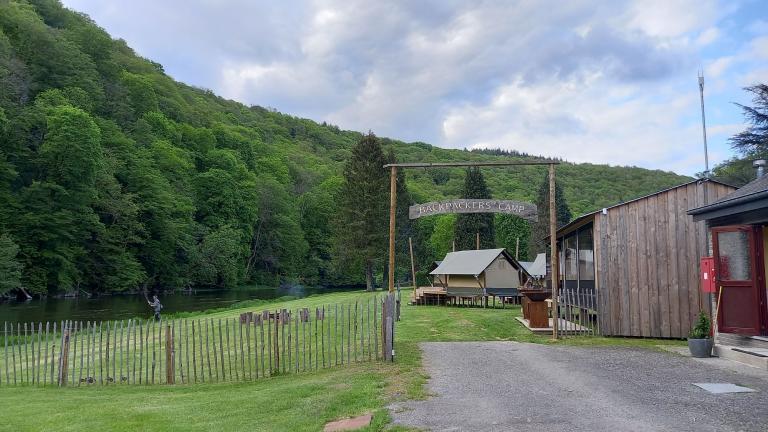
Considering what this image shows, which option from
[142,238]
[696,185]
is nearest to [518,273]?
[696,185]

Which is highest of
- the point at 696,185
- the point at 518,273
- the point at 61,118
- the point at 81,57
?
the point at 81,57

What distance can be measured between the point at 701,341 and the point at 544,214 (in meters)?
61.8

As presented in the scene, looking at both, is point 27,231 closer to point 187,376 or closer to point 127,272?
point 127,272

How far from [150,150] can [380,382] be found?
61848mm

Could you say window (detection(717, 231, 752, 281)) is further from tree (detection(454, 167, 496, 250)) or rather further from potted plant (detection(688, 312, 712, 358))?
tree (detection(454, 167, 496, 250))

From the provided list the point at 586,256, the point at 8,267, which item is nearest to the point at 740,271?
the point at 586,256

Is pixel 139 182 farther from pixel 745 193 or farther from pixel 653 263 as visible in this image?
pixel 745 193

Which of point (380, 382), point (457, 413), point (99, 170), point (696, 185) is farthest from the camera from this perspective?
point (99, 170)

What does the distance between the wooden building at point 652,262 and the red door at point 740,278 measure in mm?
3053

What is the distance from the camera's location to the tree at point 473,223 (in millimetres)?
62469

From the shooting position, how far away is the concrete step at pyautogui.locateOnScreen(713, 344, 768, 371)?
33.4ft

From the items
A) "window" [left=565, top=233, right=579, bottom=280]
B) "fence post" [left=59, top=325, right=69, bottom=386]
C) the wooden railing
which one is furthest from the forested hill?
the wooden railing

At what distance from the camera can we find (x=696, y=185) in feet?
50.3

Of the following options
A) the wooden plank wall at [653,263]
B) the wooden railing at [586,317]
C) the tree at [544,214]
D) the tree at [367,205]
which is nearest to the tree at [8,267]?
the tree at [367,205]
